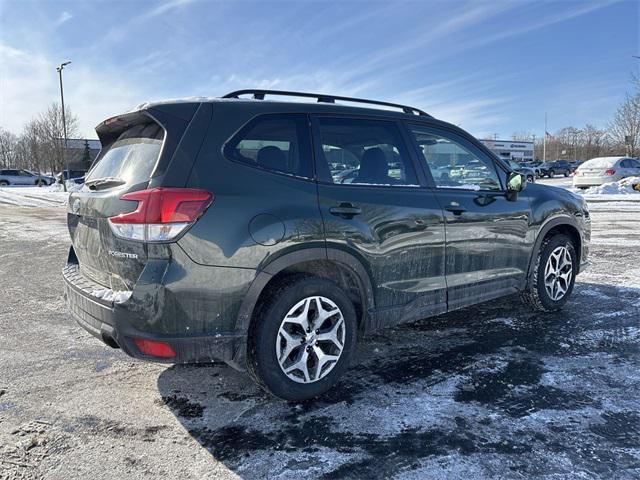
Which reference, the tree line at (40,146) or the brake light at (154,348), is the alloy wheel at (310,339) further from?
the tree line at (40,146)

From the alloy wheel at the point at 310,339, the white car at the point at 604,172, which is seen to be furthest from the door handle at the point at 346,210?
the white car at the point at 604,172

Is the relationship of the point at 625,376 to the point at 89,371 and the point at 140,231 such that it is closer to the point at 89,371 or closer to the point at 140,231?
the point at 140,231

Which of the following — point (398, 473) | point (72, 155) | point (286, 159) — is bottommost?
point (398, 473)

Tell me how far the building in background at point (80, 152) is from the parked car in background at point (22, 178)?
357 centimetres

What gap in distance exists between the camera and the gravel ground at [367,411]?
237 centimetres

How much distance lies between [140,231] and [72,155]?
183 feet

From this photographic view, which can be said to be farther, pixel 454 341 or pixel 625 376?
pixel 454 341

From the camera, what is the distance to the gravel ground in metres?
2.37

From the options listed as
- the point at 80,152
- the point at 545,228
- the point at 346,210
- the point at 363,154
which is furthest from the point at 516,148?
the point at 346,210

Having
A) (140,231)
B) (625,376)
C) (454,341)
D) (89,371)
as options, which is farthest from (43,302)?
(625,376)

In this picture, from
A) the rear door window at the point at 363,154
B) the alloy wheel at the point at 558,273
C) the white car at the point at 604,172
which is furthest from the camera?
the white car at the point at 604,172

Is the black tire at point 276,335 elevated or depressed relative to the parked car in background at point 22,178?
depressed

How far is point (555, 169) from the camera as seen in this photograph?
166ft

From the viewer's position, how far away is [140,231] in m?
2.53
